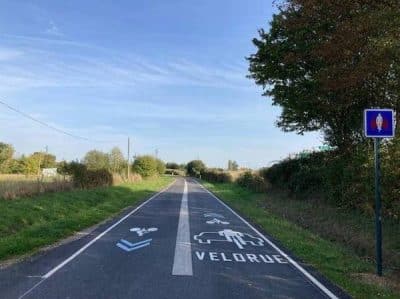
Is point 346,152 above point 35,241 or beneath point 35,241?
above

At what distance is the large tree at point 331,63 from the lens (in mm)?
16156

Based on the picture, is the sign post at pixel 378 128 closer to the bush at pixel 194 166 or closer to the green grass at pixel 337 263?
the green grass at pixel 337 263

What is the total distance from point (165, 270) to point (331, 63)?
1209 centimetres

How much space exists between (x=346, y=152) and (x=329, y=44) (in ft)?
29.7

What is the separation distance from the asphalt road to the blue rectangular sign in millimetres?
3050

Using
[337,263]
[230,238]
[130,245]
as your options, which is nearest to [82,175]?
[230,238]

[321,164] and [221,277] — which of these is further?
[321,164]

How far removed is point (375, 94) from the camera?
21547mm

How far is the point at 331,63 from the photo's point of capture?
20094 millimetres

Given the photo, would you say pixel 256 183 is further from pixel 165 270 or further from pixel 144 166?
pixel 144 166

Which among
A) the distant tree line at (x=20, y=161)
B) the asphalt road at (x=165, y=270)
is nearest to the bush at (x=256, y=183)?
the asphalt road at (x=165, y=270)

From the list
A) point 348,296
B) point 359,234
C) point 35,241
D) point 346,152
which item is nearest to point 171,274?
point 348,296

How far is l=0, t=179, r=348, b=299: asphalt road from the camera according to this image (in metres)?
8.78

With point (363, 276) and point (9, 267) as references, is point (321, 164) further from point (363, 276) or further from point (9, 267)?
point (9, 267)
